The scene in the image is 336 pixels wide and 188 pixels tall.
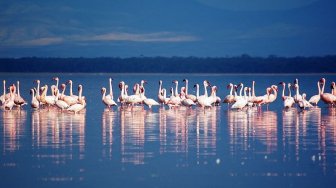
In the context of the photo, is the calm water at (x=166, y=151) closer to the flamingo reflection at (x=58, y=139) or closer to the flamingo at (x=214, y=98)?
the flamingo reflection at (x=58, y=139)

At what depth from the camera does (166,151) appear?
14.5m

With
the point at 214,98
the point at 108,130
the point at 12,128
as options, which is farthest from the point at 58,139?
the point at 214,98

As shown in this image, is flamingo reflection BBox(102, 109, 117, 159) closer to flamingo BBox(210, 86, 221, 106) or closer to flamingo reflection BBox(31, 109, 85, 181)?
flamingo reflection BBox(31, 109, 85, 181)

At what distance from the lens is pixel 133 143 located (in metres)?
15.7

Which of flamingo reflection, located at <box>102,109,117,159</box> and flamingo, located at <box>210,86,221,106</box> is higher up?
flamingo, located at <box>210,86,221,106</box>

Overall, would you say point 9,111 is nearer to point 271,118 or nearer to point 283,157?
point 271,118

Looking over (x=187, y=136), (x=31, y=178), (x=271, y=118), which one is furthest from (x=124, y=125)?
(x=31, y=178)

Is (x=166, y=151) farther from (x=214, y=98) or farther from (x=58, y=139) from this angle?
(x=214, y=98)

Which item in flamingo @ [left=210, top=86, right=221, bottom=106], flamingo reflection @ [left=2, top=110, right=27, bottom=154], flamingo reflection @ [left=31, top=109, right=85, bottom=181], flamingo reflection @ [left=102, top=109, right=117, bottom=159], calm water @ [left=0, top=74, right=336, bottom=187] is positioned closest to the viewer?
calm water @ [left=0, top=74, right=336, bottom=187]

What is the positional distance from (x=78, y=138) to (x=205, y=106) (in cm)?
1145

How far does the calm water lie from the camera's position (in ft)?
38.9

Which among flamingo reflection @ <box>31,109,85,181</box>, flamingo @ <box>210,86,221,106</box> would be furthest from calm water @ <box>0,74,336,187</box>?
flamingo @ <box>210,86,221,106</box>

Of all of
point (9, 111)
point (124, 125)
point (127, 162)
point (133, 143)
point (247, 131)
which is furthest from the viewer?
point (9, 111)

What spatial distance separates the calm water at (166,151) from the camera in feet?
38.9
